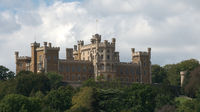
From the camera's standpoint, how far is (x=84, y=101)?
9769 cm

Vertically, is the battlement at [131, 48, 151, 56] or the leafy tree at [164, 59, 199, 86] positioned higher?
the battlement at [131, 48, 151, 56]

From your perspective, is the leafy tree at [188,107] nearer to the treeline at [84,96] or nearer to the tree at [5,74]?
the treeline at [84,96]

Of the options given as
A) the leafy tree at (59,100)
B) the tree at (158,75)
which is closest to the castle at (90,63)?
the tree at (158,75)

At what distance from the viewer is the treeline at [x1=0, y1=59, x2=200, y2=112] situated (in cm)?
9469

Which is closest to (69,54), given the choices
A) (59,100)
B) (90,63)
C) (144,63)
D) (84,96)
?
(90,63)

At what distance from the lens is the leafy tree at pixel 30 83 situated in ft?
370

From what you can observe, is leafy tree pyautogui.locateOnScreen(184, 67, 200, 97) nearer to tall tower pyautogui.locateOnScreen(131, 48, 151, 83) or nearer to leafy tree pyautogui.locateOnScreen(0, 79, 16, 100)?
tall tower pyautogui.locateOnScreen(131, 48, 151, 83)

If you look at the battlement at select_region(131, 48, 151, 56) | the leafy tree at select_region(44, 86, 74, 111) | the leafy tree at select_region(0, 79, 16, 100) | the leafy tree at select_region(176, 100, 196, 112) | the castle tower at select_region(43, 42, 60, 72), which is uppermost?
the battlement at select_region(131, 48, 151, 56)

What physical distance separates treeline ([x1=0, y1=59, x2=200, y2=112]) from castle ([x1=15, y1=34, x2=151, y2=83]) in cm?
429

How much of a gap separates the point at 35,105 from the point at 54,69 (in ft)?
103

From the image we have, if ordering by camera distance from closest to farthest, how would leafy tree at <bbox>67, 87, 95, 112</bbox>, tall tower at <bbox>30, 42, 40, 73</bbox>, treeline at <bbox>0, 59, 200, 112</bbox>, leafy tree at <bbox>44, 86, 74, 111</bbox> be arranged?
treeline at <bbox>0, 59, 200, 112</bbox> < leafy tree at <bbox>67, 87, 95, 112</bbox> < leafy tree at <bbox>44, 86, 74, 111</bbox> < tall tower at <bbox>30, 42, 40, 73</bbox>

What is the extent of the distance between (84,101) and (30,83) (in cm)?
1818

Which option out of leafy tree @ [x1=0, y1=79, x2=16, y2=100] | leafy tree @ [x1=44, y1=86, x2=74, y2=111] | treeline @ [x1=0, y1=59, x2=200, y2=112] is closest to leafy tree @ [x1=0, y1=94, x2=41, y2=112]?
treeline @ [x1=0, y1=59, x2=200, y2=112]

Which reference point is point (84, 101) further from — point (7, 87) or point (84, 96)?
point (7, 87)
